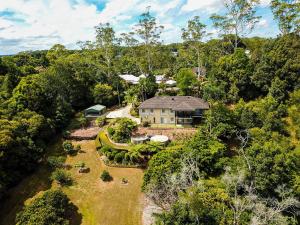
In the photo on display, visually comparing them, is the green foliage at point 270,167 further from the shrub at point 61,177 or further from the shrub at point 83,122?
the shrub at point 83,122

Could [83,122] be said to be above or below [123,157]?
above

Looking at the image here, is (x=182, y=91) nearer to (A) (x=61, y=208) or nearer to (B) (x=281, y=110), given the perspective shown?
(B) (x=281, y=110)

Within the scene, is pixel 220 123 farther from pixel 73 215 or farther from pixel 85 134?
pixel 85 134

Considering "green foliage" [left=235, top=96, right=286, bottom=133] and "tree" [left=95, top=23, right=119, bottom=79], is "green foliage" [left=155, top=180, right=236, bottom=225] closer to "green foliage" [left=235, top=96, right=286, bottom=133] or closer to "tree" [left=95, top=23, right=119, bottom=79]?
"green foliage" [left=235, top=96, right=286, bottom=133]

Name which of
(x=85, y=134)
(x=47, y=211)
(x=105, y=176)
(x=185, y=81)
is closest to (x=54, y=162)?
(x=85, y=134)

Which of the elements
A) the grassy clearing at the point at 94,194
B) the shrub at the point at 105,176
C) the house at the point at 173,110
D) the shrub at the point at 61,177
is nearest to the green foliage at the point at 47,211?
the grassy clearing at the point at 94,194

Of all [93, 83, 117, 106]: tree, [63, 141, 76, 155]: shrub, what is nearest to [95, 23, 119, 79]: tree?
[93, 83, 117, 106]: tree
